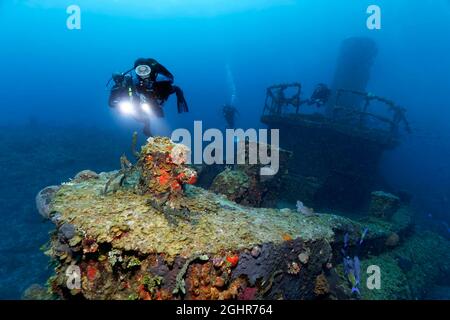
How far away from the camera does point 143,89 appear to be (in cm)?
462

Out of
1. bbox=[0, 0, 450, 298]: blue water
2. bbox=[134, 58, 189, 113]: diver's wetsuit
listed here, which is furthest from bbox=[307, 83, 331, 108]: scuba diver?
bbox=[134, 58, 189, 113]: diver's wetsuit

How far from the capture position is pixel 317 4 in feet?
468

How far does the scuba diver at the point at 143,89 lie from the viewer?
178 inches

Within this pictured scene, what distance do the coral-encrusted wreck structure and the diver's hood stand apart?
100cm

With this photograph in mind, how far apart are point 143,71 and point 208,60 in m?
199

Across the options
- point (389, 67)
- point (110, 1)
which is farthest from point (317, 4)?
Answer: point (110, 1)

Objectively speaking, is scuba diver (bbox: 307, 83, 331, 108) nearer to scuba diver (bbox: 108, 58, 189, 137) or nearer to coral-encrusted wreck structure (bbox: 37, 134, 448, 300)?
coral-encrusted wreck structure (bbox: 37, 134, 448, 300)

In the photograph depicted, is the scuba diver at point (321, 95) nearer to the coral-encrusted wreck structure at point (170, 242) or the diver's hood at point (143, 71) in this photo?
the coral-encrusted wreck structure at point (170, 242)

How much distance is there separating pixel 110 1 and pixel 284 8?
89234 mm

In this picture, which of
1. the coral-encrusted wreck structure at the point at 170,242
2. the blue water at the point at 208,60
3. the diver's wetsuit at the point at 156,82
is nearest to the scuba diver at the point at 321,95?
the coral-encrusted wreck structure at the point at 170,242

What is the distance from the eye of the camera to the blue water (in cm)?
4362

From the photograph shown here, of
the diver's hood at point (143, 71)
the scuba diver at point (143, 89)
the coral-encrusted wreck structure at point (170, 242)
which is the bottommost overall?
the coral-encrusted wreck structure at point (170, 242)

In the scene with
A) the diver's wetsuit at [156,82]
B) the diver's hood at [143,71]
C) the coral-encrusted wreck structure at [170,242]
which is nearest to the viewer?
the coral-encrusted wreck structure at [170,242]
